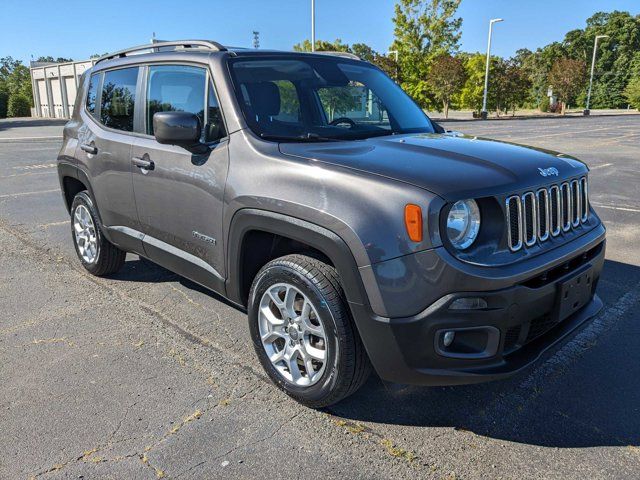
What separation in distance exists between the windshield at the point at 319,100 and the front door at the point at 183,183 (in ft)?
0.86

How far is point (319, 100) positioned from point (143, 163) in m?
1.33

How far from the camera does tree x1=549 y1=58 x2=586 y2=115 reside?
55.4 m

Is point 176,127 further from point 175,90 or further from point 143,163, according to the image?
point 143,163

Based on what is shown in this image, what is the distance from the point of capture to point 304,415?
286cm

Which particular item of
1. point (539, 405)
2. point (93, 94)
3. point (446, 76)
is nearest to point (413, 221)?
point (539, 405)

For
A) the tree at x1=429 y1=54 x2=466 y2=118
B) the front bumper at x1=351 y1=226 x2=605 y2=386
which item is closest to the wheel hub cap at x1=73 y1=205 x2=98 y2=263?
the front bumper at x1=351 y1=226 x2=605 y2=386

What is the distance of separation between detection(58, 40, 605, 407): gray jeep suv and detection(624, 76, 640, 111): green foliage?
70.4m

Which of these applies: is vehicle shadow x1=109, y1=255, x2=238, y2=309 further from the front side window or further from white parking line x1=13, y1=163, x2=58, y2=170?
white parking line x1=13, y1=163, x2=58, y2=170

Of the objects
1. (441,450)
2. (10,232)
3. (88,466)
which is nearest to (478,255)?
(441,450)

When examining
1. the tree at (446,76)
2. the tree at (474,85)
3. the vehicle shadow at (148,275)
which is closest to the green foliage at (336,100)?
the vehicle shadow at (148,275)

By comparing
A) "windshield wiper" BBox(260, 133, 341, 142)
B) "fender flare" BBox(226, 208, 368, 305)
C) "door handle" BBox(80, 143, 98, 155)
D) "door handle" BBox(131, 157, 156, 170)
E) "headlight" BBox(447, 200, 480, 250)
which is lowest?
"fender flare" BBox(226, 208, 368, 305)

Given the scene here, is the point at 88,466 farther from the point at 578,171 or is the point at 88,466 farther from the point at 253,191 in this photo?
the point at 578,171

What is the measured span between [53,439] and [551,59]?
83558mm

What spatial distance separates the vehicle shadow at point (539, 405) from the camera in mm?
2693
